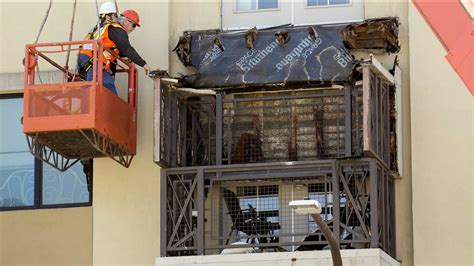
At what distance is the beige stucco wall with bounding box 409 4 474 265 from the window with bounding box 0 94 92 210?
5.19 m

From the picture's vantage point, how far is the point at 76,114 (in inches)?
867

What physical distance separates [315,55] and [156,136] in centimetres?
271

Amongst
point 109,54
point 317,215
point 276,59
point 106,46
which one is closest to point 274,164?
point 276,59

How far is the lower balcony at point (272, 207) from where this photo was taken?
2191 cm

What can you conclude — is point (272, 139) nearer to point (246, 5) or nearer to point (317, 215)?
point (246, 5)

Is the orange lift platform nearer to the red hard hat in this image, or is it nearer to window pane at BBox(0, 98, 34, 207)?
the red hard hat

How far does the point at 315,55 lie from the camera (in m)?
23.0

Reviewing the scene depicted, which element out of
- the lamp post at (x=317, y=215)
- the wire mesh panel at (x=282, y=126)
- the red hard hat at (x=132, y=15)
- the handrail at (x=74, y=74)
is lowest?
the lamp post at (x=317, y=215)

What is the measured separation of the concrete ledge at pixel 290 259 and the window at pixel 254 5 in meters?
4.46

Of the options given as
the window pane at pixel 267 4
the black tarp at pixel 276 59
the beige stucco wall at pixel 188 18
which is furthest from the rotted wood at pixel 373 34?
the beige stucco wall at pixel 188 18

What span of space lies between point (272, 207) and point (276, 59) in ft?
7.30

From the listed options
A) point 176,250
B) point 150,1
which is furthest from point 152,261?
point 150,1

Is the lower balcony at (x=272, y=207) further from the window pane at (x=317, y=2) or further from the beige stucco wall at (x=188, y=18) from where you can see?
the window pane at (x=317, y=2)

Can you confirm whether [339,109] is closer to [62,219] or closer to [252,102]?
[252,102]
